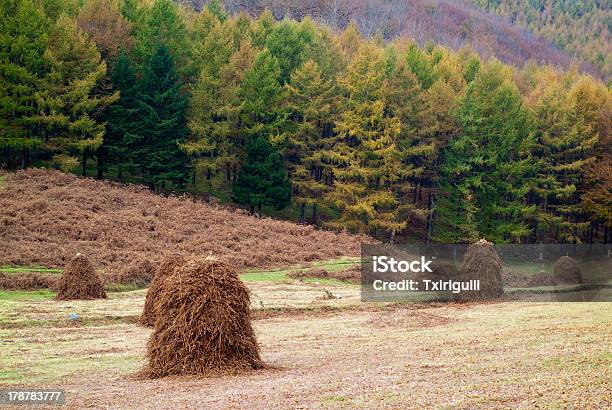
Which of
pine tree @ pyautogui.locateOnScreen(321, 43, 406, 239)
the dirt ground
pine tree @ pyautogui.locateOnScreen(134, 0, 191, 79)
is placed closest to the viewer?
the dirt ground

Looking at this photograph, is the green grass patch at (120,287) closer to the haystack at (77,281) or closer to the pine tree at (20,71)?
the haystack at (77,281)

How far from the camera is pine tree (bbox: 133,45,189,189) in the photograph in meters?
59.5

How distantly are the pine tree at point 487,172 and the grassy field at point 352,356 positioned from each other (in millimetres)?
37547

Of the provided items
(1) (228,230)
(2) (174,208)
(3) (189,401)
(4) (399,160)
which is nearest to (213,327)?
(3) (189,401)

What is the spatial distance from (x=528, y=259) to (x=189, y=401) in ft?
180

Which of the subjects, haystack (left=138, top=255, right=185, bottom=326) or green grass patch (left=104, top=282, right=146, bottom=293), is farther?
green grass patch (left=104, top=282, right=146, bottom=293)

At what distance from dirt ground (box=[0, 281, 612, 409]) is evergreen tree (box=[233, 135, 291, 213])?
31.4m

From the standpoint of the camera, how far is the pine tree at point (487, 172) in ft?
213

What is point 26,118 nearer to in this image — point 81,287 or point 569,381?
point 81,287

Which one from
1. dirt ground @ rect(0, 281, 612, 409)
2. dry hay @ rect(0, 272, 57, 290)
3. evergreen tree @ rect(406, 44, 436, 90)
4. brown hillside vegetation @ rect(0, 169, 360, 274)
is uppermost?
evergreen tree @ rect(406, 44, 436, 90)

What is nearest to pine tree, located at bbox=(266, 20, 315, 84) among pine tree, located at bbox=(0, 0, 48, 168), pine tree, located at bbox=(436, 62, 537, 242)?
pine tree, located at bbox=(436, 62, 537, 242)

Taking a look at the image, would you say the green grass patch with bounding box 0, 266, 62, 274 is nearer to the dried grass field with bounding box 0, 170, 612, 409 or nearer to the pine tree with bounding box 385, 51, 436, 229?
the dried grass field with bounding box 0, 170, 612, 409

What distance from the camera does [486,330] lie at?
67.5ft

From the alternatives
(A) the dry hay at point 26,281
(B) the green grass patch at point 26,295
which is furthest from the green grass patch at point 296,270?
(B) the green grass patch at point 26,295
